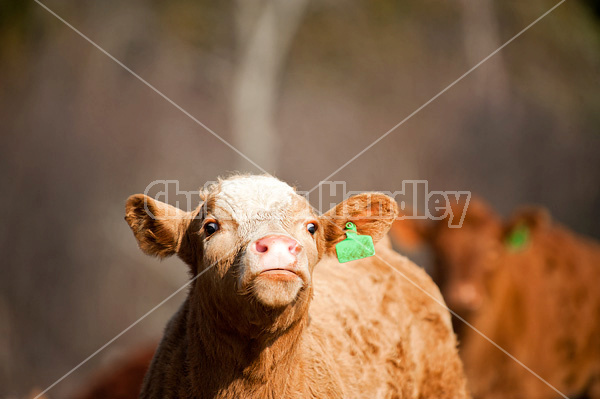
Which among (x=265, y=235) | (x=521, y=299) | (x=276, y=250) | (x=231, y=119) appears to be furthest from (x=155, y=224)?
(x=231, y=119)

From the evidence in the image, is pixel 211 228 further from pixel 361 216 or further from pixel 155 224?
pixel 361 216

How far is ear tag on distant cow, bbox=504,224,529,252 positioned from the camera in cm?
776

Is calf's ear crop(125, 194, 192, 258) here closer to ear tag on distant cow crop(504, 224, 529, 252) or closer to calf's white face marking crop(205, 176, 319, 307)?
calf's white face marking crop(205, 176, 319, 307)

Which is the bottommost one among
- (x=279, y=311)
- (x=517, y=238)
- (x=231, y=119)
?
(x=517, y=238)

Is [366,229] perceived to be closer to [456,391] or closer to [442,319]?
[442,319]

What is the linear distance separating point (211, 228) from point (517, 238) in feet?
18.6

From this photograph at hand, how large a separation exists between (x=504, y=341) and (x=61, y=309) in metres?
6.78

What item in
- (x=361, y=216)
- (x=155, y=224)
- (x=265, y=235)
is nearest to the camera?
(x=265, y=235)

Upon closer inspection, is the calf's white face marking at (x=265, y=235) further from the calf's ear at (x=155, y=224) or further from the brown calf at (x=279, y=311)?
the calf's ear at (x=155, y=224)

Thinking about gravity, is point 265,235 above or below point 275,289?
above

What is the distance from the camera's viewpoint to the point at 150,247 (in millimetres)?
3475

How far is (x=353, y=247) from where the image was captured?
11.5 feet

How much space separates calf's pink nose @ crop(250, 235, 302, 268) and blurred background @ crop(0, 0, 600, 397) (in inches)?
301

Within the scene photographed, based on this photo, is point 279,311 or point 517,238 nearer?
point 279,311
